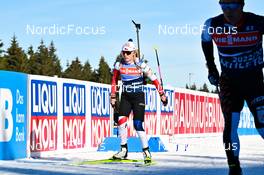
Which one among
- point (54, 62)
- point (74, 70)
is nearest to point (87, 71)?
point (74, 70)

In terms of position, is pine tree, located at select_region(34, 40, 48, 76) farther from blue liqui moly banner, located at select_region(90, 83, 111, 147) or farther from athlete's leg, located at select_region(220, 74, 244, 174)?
athlete's leg, located at select_region(220, 74, 244, 174)

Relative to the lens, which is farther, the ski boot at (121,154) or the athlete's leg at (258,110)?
the ski boot at (121,154)

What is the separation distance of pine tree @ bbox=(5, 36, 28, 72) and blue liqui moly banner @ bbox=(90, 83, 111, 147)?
8453 centimetres

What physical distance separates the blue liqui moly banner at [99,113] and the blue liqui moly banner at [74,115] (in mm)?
608

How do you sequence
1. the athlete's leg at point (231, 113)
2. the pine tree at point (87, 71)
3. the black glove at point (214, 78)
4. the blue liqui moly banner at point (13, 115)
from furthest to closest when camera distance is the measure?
the pine tree at point (87, 71)
the blue liqui moly banner at point (13, 115)
the black glove at point (214, 78)
the athlete's leg at point (231, 113)

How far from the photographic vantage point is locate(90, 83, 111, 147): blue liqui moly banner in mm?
17625

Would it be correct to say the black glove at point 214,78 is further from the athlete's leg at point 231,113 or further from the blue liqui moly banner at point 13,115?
the blue liqui moly banner at point 13,115

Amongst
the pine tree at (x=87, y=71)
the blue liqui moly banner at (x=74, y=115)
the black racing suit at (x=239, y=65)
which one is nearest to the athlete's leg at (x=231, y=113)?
the black racing suit at (x=239, y=65)

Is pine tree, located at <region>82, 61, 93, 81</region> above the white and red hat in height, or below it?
above

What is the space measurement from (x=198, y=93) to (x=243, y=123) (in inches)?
244

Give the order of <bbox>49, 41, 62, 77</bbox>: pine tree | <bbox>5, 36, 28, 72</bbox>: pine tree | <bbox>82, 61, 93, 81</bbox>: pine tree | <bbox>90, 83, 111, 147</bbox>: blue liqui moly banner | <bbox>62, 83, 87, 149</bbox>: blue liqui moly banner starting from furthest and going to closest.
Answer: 1. <bbox>82, 61, 93, 81</bbox>: pine tree
2. <bbox>49, 41, 62, 77</bbox>: pine tree
3. <bbox>5, 36, 28, 72</bbox>: pine tree
4. <bbox>90, 83, 111, 147</bbox>: blue liqui moly banner
5. <bbox>62, 83, 87, 149</bbox>: blue liqui moly banner

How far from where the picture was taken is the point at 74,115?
53.8ft

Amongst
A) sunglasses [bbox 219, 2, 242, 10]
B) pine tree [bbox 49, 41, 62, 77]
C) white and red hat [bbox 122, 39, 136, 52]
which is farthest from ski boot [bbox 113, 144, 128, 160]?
pine tree [bbox 49, 41, 62, 77]

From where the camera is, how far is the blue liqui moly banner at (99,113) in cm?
1762
